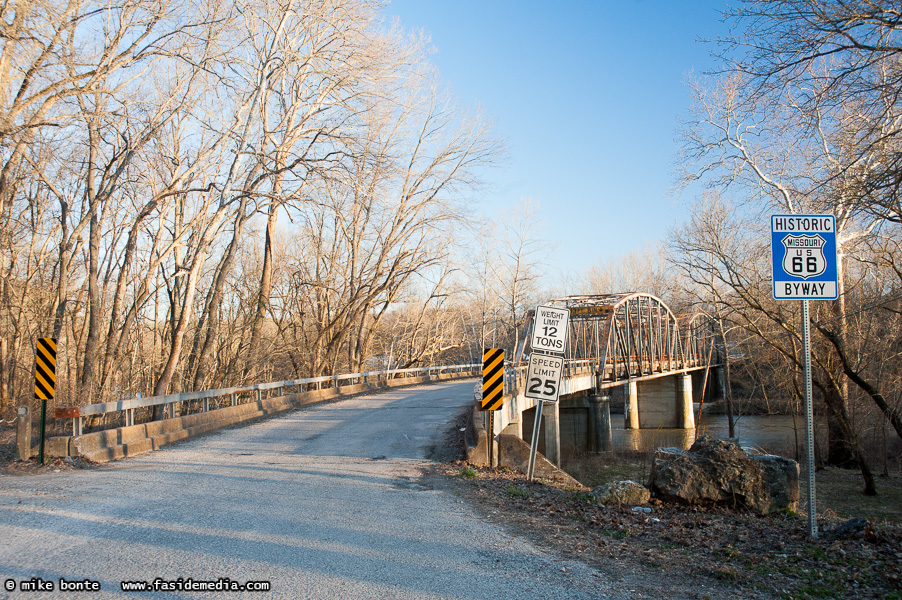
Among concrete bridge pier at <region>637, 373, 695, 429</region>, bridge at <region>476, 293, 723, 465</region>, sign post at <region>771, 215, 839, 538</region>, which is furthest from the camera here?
concrete bridge pier at <region>637, 373, 695, 429</region>

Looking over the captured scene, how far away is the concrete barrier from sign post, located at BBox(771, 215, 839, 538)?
1079 cm

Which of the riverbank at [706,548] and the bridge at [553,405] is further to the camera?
the bridge at [553,405]

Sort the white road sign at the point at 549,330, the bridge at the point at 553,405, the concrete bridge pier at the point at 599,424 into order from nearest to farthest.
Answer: the white road sign at the point at 549,330
the bridge at the point at 553,405
the concrete bridge pier at the point at 599,424

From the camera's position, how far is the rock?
8.45 metres

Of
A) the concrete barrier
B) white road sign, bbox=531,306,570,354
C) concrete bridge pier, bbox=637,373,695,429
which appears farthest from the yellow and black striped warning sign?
concrete bridge pier, bbox=637,373,695,429

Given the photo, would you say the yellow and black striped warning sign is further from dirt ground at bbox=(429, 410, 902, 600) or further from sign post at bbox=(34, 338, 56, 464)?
dirt ground at bbox=(429, 410, 902, 600)

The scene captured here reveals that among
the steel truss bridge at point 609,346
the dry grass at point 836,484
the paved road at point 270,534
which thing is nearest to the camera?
the paved road at point 270,534

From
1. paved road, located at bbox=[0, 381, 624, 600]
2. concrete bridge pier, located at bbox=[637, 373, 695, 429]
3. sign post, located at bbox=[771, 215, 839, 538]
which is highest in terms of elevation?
sign post, located at bbox=[771, 215, 839, 538]

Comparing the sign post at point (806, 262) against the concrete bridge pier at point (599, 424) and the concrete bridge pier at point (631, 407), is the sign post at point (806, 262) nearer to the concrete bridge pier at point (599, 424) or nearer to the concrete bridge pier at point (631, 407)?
the concrete bridge pier at point (599, 424)

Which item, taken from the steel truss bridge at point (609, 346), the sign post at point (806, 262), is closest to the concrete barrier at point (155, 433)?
the sign post at point (806, 262)

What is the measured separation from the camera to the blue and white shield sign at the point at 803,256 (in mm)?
6430

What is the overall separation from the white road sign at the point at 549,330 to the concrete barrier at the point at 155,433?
7765 millimetres

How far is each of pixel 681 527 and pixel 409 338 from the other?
38.1 meters

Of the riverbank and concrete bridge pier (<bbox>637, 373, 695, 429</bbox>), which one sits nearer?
the riverbank
